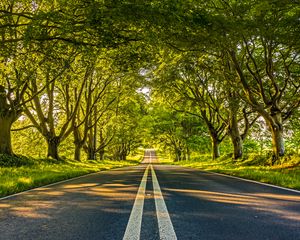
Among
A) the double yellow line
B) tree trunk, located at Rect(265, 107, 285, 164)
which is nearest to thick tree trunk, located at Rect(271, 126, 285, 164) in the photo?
tree trunk, located at Rect(265, 107, 285, 164)

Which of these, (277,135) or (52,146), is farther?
(52,146)

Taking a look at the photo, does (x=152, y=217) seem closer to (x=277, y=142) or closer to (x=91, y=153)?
(x=277, y=142)

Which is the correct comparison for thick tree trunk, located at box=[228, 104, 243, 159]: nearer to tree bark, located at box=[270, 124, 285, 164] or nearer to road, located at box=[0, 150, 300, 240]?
tree bark, located at box=[270, 124, 285, 164]

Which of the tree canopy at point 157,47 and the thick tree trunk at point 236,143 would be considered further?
the thick tree trunk at point 236,143

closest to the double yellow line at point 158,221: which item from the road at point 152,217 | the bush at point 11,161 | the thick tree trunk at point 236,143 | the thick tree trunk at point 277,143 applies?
the road at point 152,217

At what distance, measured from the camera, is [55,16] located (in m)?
Result: 8.30

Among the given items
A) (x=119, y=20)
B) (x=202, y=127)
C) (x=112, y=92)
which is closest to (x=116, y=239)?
(x=119, y=20)

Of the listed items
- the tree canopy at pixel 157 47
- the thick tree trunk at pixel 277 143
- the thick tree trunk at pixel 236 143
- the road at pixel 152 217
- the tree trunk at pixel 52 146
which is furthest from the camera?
the thick tree trunk at pixel 236 143

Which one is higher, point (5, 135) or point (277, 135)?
point (5, 135)

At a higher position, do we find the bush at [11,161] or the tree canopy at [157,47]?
the tree canopy at [157,47]

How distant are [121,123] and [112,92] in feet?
22.4

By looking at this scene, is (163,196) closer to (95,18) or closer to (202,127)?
(95,18)

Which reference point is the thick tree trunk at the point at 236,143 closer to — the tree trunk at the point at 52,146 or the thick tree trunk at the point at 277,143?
the thick tree trunk at the point at 277,143

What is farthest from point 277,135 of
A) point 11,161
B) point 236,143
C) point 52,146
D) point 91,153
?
point 91,153
